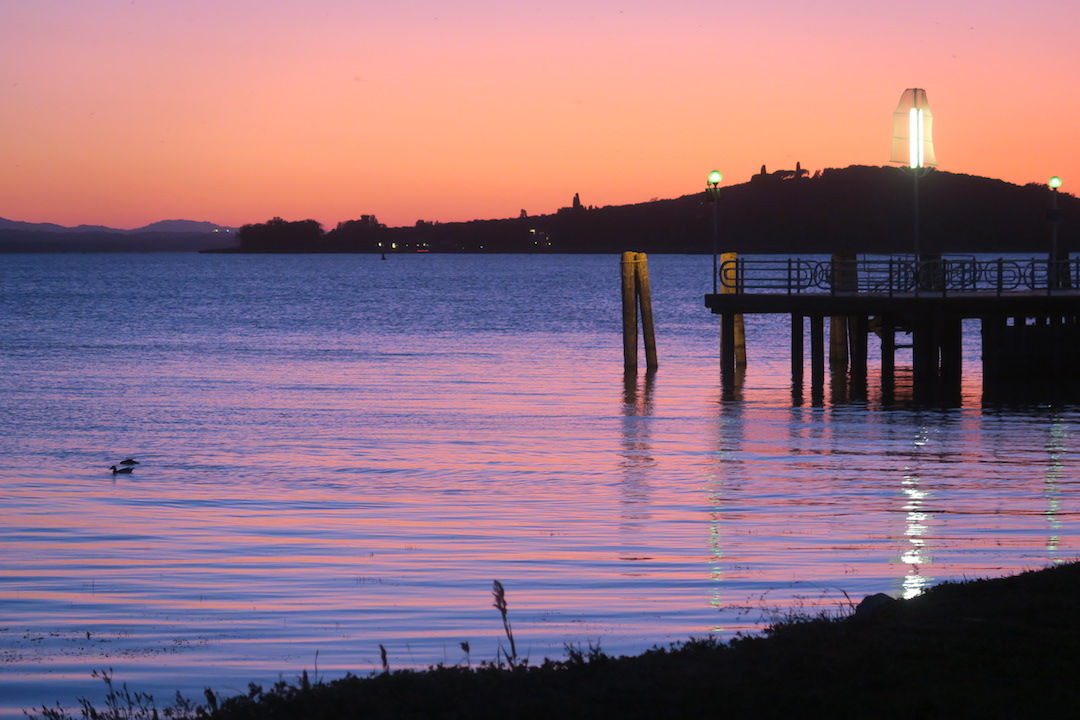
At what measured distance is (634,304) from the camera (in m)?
34.7

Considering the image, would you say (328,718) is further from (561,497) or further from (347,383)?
(347,383)

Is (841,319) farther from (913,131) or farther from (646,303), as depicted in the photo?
Result: (913,131)

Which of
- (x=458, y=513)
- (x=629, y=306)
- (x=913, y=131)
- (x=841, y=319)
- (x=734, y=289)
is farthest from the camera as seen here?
(x=841, y=319)

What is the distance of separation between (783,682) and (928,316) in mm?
24393

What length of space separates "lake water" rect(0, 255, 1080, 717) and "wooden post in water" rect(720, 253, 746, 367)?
2.88 feet

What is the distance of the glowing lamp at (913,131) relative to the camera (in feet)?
101

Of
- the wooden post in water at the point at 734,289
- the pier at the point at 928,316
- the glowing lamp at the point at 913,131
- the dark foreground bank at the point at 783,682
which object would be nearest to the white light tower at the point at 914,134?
the glowing lamp at the point at 913,131

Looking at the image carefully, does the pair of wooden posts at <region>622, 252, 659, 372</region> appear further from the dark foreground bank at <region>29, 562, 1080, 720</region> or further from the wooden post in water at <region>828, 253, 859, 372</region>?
the dark foreground bank at <region>29, 562, 1080, 720</region>

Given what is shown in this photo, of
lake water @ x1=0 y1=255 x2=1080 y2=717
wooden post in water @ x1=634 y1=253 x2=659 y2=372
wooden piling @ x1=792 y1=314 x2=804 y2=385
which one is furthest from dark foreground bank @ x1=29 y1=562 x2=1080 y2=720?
wooden post in water @ x1=634 y1=253 x2=659 y2=372

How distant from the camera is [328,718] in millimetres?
5688

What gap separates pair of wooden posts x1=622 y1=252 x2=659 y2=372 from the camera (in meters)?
33.6

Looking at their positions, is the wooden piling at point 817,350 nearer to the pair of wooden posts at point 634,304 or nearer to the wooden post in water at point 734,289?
the wooden post in water at point 734,289

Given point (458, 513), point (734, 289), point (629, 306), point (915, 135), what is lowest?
point (458, 513)

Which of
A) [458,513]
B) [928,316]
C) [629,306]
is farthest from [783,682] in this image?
[629,306]
